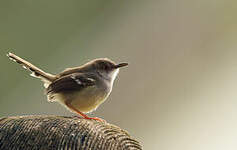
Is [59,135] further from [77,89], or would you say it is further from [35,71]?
[35,71]

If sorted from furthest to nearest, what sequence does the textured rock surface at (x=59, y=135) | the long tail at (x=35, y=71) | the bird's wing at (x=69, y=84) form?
the long tail at (x=35, y=71), the bird's wing at (x=69, y=84), the textured rock surface at (x=59, y=135)

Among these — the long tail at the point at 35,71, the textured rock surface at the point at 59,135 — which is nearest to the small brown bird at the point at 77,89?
the long tail at the point at 35,71

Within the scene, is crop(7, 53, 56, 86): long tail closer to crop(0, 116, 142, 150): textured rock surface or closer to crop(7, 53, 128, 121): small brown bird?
crop(7, 53, 128, 121): small brown bird

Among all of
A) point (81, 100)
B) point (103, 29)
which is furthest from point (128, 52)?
point (81, 100)

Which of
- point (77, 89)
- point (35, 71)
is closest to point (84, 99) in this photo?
point (77, 89)

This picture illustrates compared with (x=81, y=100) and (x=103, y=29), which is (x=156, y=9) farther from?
(x=81, y=100)

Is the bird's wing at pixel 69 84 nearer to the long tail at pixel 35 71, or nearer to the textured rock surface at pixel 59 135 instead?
the long tail at pixel 35 71
